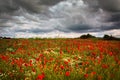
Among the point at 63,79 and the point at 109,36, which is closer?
the point at 63,79

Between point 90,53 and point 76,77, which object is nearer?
point 76,77

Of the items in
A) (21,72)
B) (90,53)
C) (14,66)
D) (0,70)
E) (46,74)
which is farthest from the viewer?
(90,53)

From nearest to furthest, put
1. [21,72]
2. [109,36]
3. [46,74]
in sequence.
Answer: [46,74] → [21,72] → [109,36]

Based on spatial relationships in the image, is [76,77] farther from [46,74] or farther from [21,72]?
[21,72]

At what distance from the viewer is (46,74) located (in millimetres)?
7156

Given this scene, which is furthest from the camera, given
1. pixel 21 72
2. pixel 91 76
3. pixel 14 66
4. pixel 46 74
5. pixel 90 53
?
pixel 90 53

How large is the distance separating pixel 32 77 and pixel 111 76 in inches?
109

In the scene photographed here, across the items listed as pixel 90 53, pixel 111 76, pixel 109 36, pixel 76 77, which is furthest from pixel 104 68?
pixel 109 36

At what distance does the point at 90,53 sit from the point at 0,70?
17.8 ft

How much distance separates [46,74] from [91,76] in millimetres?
1635

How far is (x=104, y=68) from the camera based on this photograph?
795 centimetres

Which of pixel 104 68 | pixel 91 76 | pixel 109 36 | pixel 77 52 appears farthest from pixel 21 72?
pixel 109 36

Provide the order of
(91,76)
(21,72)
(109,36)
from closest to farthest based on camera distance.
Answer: (91,76)
(21,72)
(109,36)

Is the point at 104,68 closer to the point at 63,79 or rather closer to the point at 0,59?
the point at 63,79
